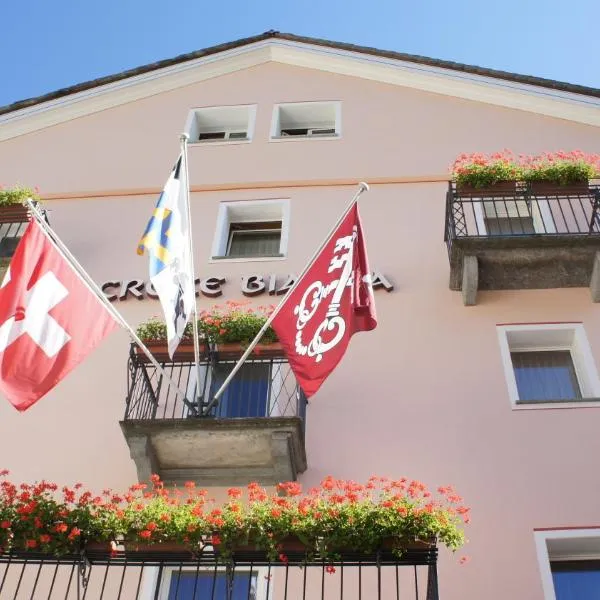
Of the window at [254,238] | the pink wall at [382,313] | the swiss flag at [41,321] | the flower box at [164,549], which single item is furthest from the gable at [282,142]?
the flower box at [164,549]

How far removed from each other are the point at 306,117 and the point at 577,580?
11.5m

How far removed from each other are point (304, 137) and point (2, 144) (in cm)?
622

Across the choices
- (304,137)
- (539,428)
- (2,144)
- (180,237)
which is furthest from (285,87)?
(539,428)

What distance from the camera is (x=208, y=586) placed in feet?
30.5

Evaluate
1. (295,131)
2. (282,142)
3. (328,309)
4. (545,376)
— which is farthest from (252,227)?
(328,309)

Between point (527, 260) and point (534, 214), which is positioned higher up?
point (534, 214)

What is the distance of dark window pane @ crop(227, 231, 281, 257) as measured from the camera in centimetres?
1540

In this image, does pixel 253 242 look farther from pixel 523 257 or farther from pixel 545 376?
pixel 545 376

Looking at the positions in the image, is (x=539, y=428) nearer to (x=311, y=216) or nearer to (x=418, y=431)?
(x=418, y=431)

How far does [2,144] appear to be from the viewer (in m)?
18.5

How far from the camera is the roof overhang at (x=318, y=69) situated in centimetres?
1750

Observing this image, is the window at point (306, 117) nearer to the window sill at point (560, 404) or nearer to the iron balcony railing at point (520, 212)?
the iron balcony railing at point (520, 212)

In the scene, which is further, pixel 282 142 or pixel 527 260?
pixel 282 142

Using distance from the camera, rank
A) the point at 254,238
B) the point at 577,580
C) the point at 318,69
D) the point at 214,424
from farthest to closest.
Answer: the point at 318,69, the point at 254,238, the point at 214,424, the point at 577,580
